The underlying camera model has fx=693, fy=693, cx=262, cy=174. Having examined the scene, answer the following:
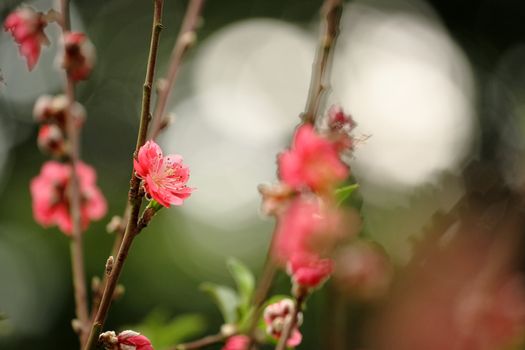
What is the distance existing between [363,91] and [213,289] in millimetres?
7405

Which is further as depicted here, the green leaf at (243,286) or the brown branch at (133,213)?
the green leaf at (243,286)

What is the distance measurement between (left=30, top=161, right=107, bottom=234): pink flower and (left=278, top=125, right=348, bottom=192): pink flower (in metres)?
0.64

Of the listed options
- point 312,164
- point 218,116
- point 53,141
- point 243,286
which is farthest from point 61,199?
point 218,116

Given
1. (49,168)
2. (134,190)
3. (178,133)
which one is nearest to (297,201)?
(134,190)

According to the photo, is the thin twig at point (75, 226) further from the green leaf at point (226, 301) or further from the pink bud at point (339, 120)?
the pink bud at point (339, 120)

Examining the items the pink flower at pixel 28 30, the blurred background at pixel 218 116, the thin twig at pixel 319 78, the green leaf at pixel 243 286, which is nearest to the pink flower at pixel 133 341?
the thin twig at pixel 319 78

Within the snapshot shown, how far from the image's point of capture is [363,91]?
8328mm

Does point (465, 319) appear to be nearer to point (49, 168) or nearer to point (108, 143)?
point (49, 168)

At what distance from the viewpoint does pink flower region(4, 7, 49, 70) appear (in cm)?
103

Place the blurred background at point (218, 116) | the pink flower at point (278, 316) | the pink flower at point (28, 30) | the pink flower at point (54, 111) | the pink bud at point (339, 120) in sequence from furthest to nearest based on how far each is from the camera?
the blurred background at point (218, 116)
the pink flower at point (54, 111)
the pink flower at point (28, 30)
the pink flower at point (278, 316)
the pink bud at point (339, 120)

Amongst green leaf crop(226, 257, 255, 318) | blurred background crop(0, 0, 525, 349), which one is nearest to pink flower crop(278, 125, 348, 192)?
green leaf crop(226, 257, 255, 318)

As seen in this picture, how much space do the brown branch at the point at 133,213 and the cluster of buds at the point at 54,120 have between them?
0.48m

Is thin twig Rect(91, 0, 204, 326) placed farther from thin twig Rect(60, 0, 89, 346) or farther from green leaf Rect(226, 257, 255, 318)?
green leaf Rect(226, 257, 255, 318)

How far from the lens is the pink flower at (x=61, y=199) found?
1.26m
